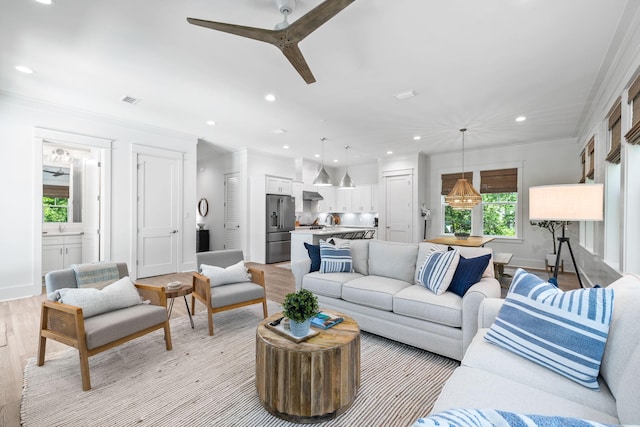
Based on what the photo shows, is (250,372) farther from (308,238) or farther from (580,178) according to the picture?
(580,178)

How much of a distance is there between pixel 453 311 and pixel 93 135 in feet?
18.4

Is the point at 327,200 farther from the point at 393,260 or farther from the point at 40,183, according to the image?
the point at 40,183

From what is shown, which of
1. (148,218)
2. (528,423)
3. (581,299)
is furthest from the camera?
(148,218)

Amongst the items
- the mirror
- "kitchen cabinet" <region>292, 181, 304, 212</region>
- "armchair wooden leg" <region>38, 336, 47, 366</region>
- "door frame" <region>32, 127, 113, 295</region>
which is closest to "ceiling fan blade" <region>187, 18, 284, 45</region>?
"armchair wooden leg" <region>38, 336, 47, 366</region>

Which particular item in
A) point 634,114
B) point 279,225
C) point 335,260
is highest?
point 634,114

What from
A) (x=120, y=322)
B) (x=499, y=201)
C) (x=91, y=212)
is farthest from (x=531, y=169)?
(x=91, y=212)

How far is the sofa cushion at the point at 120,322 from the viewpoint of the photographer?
2.05 m

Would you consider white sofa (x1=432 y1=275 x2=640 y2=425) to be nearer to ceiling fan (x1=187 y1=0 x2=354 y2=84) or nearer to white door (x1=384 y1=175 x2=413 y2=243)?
ceiling fan (x1=187 y1=0 x2=354 y2=84)

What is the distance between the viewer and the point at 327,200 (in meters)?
9.09

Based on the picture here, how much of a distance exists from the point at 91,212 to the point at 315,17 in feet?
17.4

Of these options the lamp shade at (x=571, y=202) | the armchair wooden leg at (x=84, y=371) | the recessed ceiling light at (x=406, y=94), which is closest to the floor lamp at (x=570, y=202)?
the lamp shade at (x=571, y=202)

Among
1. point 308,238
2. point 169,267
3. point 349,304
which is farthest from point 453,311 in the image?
point 169,267

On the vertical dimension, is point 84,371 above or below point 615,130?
below

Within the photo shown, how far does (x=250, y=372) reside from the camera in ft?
7.34
